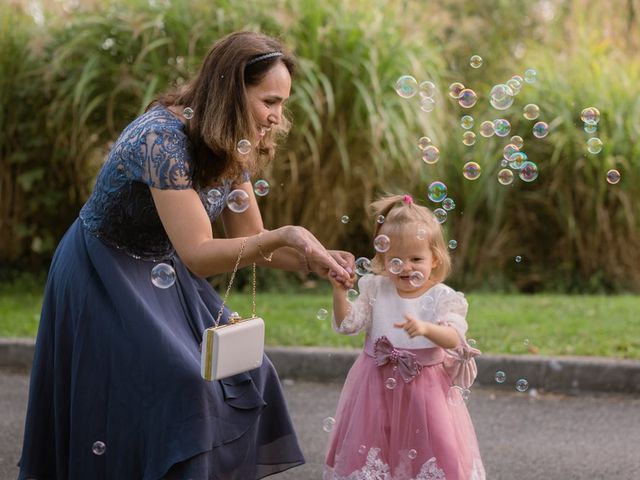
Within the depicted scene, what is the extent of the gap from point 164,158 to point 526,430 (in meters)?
2.48

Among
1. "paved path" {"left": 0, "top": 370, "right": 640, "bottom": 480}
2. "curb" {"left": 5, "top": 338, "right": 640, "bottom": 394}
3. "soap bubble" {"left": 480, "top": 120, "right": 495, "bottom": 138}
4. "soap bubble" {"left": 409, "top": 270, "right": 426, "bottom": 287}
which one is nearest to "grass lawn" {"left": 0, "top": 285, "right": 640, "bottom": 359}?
"curb" {"left": 5, "top": 338, "right": 640, "bottom": 394}

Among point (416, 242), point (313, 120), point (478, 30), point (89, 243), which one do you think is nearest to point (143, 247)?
point (89, 243)

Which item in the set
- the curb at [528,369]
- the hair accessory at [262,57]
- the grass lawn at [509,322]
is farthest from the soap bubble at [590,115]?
the hair accessory at [262,57]

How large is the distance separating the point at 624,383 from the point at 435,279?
222cm

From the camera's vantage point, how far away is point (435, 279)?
11.4 feet

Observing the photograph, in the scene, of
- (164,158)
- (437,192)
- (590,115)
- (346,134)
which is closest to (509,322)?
(590,115)

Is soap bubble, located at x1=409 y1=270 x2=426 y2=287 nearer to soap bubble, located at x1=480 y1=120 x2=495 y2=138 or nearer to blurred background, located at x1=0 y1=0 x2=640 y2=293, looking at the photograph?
soap bubble, located at x1=480 y1=120 x2=495 y2=138

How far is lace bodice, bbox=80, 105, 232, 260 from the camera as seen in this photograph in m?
2.87

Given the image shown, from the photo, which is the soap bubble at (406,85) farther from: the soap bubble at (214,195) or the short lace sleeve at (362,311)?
the soap bubble at (214,195)

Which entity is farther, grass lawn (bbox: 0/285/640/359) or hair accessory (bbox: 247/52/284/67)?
grass lawn (bbox: 0/285/640/359)

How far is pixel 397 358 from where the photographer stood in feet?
10.9

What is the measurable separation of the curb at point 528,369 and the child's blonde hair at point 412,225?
2.07 metres

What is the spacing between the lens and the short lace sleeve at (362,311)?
337cm

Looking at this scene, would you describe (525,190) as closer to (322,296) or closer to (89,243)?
(322,296)
